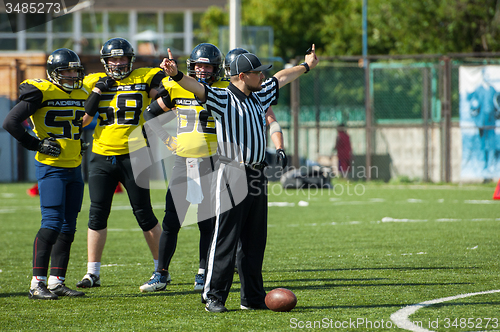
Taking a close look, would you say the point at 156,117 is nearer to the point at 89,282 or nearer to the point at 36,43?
the point at 89,282

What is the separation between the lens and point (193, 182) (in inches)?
209

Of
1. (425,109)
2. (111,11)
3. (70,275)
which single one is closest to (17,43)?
(111,11)

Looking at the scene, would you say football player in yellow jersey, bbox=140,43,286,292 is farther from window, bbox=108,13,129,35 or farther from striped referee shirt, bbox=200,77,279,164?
window, bbox=108,13,129,35

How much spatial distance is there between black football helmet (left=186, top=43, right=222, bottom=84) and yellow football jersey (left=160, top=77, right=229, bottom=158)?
0.11 m

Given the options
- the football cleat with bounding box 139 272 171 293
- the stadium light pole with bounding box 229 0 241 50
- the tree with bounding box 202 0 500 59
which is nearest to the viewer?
the football cleat with bounding box 139 272 171 293

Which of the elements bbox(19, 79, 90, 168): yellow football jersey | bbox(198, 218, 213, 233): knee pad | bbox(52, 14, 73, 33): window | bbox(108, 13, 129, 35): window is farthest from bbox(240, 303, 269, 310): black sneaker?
bbox(52, 14, 73, 33): window

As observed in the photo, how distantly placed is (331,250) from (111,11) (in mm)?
29502

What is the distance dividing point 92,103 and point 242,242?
185cm

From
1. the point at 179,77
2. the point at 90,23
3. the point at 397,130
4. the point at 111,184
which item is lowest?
the point at 111,184

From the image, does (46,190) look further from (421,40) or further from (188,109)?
(421,40)

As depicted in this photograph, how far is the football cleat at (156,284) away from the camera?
203 inches

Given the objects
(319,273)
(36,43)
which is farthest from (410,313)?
(36,43)

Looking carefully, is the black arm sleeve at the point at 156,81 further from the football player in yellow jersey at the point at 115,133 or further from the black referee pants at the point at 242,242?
the black referee pants at the point at 242,242

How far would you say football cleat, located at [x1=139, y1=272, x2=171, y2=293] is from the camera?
515cm
